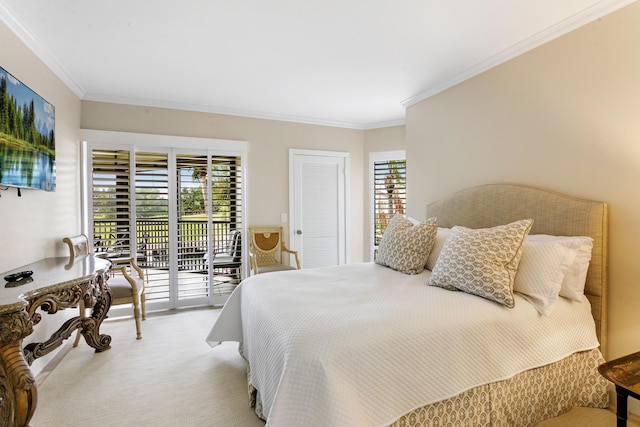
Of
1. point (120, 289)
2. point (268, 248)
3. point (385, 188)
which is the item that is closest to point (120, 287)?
point (120, 289)

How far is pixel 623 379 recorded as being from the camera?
1.35 meters

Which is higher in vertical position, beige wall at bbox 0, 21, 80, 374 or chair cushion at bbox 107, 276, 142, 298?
beige wall at bbox 0, 21, 80, 374

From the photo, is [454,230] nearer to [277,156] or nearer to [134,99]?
[277,156]

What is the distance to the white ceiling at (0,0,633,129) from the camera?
6.56ft

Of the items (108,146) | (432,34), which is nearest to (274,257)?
(108,146)

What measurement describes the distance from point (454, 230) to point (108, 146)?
3690 millimetres

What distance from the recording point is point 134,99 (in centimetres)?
362

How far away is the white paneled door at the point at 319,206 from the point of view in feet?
14.7

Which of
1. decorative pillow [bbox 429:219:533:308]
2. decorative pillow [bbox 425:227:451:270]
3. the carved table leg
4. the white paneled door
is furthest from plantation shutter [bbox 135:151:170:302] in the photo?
decorative pillow [bbox 429:219:533:308]

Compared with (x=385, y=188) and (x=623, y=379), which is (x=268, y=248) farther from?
(x=623, y=379)

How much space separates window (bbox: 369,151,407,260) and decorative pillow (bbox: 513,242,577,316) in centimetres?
264

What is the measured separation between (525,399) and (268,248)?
313 centimetres

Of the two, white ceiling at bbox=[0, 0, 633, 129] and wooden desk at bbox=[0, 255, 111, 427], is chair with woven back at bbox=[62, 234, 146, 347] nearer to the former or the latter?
wooden desk at bbox=[0, 255, 111, 427]

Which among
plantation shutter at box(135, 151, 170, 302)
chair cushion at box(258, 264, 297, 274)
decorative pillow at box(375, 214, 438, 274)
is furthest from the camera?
chair cushion at box(258, 264, 297, 274)
